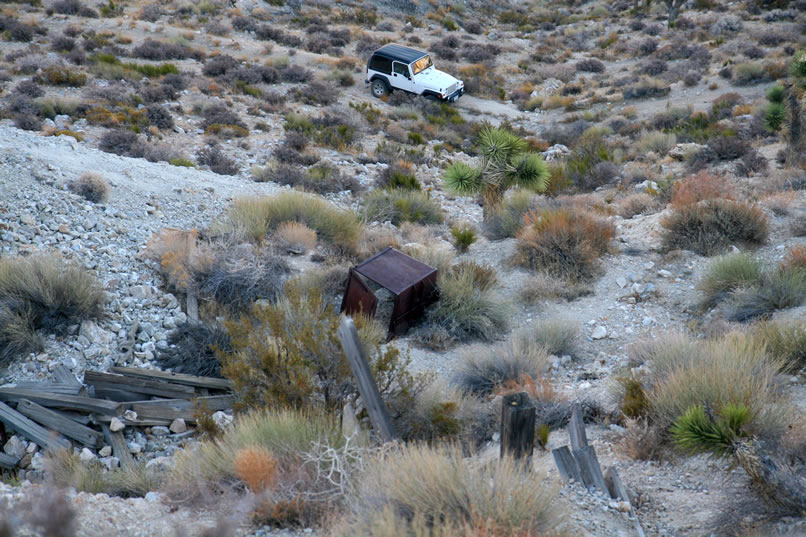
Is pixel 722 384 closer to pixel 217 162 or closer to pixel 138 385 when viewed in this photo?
pixel 138 385

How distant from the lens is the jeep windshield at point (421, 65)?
21.2m

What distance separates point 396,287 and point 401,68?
49.8ft

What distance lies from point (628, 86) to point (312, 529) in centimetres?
2275

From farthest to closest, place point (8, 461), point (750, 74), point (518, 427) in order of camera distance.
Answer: point (750, 74)
point (8, 461)
point (518, 427)

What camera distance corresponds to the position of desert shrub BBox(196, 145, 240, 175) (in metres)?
13.4

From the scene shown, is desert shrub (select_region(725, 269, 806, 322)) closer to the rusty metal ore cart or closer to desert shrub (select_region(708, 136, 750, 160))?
the rusty metal ore cart

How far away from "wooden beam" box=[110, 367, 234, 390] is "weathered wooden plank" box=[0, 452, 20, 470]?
1238 mm

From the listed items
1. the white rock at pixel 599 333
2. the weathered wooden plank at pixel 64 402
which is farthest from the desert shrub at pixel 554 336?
the weathered wooden plank at pixel 64 402

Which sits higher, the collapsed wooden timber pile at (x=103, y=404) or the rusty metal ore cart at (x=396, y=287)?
the rusty metal ore cart at (x=396, y=287)

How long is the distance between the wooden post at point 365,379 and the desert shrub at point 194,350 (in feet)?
8.53

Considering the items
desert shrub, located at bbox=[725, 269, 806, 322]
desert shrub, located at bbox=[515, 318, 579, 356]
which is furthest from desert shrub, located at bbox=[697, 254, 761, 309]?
desert shrub, located at bbox=[515, 318, 579, 356]

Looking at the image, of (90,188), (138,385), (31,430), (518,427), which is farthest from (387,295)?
(90,188)

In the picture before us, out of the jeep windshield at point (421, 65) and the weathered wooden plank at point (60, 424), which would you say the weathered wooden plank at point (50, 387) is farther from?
the jeep windshield at point (421, 65)

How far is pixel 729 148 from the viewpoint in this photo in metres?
14.3
